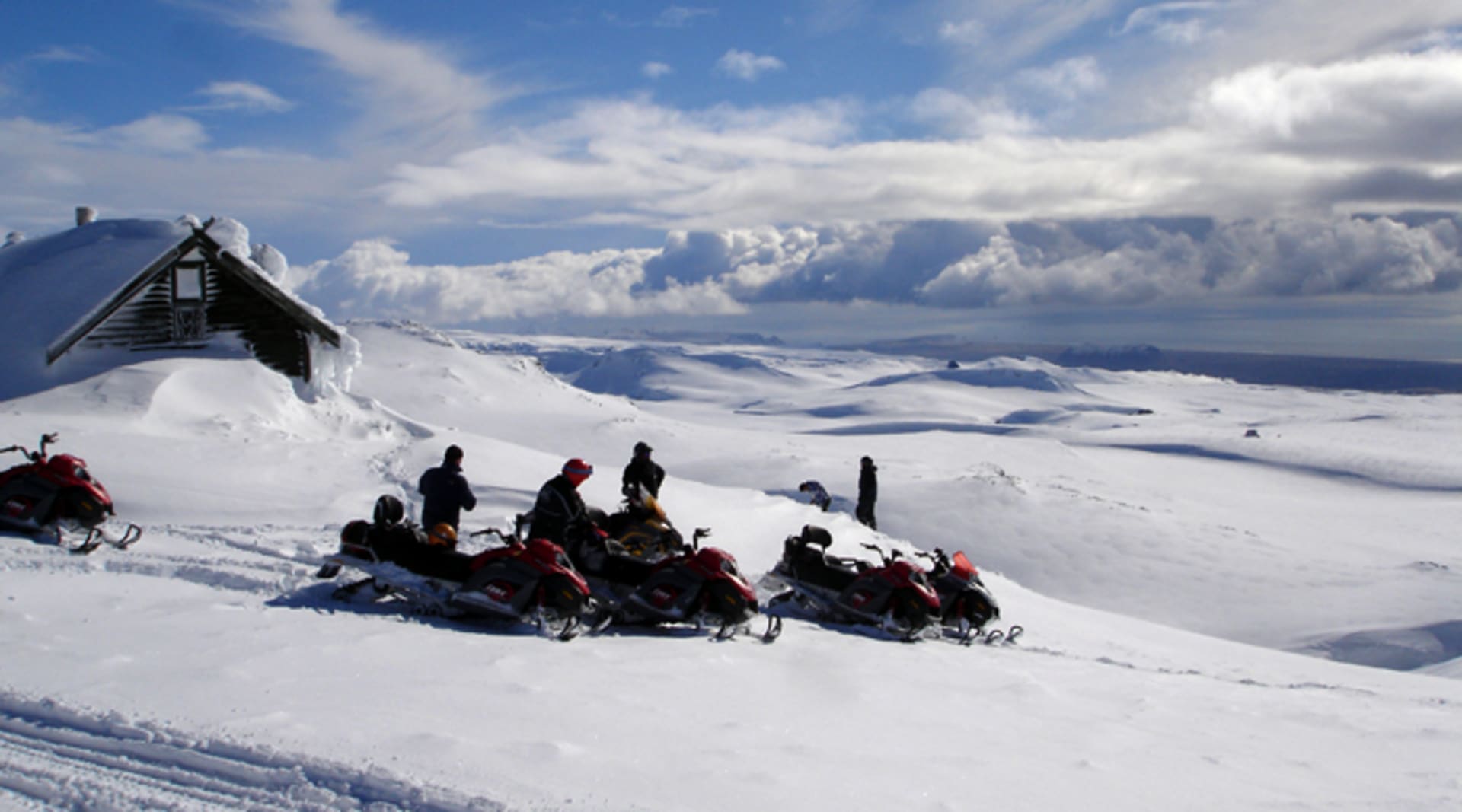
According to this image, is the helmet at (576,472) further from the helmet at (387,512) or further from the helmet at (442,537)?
the helmet at (387,512)

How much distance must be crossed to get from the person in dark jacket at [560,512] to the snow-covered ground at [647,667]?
1.20 m

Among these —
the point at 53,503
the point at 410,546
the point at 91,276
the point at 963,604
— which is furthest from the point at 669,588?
the point at 91,276

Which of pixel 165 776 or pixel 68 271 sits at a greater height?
pixel 68 271

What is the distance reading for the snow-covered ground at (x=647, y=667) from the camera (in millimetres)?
4102

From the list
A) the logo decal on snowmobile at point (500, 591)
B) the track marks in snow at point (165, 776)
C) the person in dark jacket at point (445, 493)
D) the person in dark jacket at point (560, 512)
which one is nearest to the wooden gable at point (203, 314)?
the person in dark jacket at point (445, 493)

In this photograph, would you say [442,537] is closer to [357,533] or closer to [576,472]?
Result: [357,533]

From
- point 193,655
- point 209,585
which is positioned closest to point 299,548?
point 209,585

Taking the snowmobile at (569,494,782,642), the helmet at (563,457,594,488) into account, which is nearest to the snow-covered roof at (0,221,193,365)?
the helmet at (563,457,594,488)

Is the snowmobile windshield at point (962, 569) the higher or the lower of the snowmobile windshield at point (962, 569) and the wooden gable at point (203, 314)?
the lower

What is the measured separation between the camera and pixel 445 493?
316 inches

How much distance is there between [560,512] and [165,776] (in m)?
4.34

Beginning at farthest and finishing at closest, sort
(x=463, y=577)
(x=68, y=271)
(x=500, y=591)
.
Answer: (x=68, y=271) → (x=463, y=577) → (x=500, y=591)

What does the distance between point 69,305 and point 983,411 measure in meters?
91.4

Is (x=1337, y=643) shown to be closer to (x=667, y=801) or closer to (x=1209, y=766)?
(x=1209, y=766)
